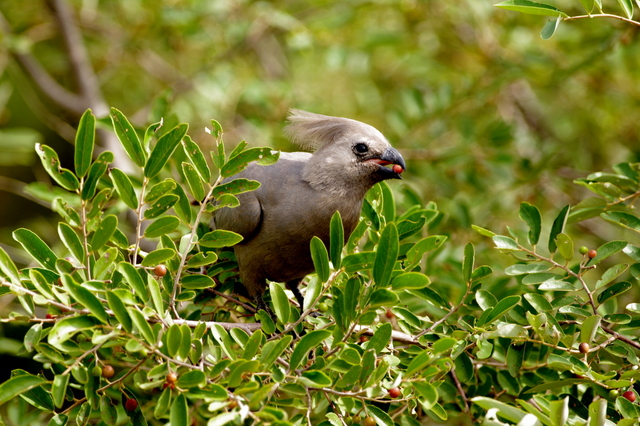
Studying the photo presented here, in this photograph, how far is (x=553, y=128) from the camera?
696cm

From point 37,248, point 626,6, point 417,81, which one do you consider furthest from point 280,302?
point 417,81

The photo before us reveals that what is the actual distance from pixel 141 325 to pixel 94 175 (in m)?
0.70

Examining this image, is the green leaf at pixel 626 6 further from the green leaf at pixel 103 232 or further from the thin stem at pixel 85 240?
the thin stem at pixel 85 240

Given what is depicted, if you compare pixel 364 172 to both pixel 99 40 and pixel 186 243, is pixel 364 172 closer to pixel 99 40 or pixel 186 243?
pixel 186 243

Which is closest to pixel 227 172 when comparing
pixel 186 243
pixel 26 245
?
pixel 186 243

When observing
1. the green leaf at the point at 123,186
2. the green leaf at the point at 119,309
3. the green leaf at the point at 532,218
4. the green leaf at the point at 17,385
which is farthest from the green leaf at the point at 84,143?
the green leaf at the point at 532,218

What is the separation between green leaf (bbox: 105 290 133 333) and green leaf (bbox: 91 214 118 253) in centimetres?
36

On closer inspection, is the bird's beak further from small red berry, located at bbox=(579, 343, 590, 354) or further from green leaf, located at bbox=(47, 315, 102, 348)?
green leaf, located at bbox=(47, 315, 102, 348)

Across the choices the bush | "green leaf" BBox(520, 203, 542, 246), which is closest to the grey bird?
the bush

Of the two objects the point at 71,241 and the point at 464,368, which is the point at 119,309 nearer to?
the point at 71,241

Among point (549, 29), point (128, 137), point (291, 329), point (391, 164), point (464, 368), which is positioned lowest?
point (464, 368)

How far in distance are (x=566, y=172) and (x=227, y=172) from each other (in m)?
3.58

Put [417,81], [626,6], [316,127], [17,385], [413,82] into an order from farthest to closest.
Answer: [413,82] < [417,81] < [316,127] < [626,6] < [17,385]

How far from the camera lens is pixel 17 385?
2160mm
